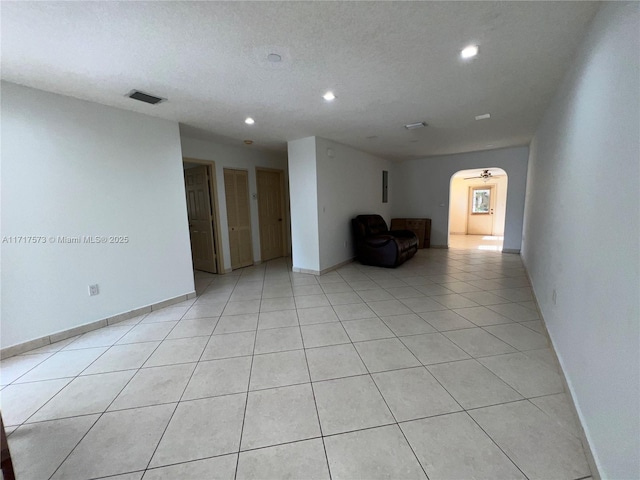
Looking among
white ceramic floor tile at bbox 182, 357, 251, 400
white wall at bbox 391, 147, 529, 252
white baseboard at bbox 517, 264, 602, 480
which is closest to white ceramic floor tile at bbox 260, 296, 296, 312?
white ceramic floor tile at bbox 182, 357, 251, 400

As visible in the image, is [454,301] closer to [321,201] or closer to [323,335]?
[323,335]

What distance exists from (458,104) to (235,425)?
146 inches

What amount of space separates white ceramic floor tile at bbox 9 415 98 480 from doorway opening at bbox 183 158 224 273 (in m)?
3.48

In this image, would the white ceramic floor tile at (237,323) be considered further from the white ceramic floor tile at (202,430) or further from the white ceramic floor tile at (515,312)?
the white ceramic floor tile at (515,312)

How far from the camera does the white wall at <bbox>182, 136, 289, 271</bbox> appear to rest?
14.9ft

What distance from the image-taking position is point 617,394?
3.56 feet

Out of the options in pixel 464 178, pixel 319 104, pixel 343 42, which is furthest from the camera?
pixel 464 178

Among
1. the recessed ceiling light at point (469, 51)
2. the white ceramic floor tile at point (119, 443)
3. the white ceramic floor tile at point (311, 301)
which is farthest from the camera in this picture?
the white ceramic floor tile at point (311, 301)

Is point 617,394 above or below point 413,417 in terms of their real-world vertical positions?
above

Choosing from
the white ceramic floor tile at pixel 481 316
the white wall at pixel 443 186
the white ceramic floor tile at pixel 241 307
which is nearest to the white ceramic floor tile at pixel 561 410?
the white ceramic floor tile at pixel 481 316

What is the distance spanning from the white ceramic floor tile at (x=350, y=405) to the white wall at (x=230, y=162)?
3.80 meters

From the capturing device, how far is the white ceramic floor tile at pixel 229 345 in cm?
232

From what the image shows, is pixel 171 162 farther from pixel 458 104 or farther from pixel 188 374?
pixel 458 104

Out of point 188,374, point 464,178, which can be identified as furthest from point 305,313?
point 464,178
